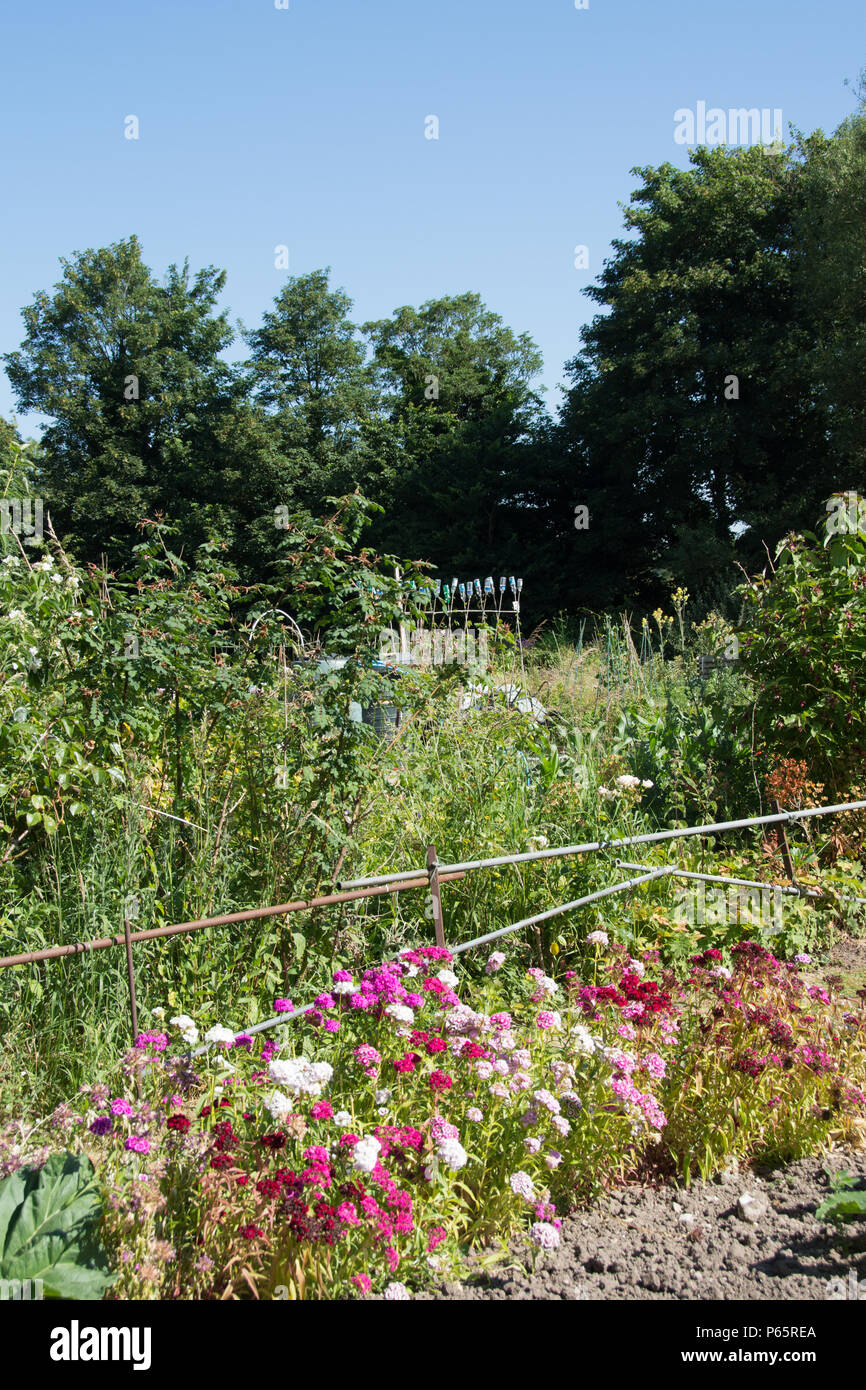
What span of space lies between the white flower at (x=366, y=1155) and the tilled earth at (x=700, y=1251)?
0.45 metres

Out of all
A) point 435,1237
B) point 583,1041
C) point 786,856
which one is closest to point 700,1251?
point 583,1041

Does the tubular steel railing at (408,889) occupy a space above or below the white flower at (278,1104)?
above

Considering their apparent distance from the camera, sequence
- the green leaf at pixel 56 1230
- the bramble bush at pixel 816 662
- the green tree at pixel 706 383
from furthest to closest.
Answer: the green tree at pixel 706 383 → the bramble bush at pixel 816 662 → the green leaf at pixel 56 1230

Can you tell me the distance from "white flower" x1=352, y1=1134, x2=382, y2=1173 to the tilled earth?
446 mm

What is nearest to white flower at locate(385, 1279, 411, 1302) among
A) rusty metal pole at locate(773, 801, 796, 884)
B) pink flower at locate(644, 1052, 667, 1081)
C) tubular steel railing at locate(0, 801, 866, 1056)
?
tubular steel railing at locate(0, 801, 866, 1056)

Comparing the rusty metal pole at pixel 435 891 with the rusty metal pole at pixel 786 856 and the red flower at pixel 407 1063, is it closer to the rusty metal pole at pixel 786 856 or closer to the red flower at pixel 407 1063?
the red flower at pixel 407 1063

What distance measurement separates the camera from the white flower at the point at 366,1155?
5.99 feet

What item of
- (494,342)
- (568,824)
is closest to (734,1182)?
(568,824)

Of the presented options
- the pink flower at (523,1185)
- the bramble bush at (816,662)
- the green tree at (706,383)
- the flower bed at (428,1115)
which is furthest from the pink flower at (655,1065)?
the green tree at (706,383)
